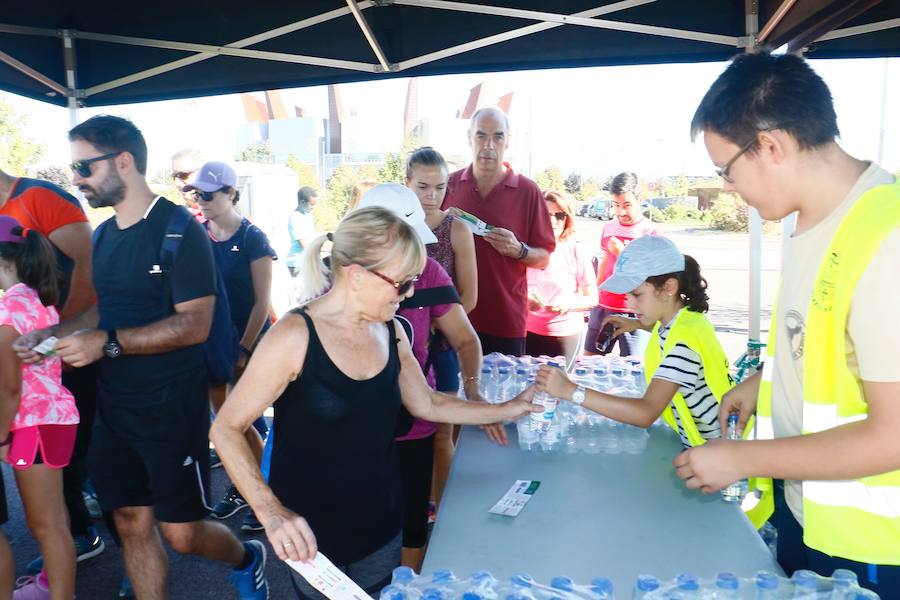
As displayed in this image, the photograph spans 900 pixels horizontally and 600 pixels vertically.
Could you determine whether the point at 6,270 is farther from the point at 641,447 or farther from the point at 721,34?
the point at 721,34

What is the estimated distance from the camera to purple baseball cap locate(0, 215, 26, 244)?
2.38m

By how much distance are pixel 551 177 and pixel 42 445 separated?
29.7 meters

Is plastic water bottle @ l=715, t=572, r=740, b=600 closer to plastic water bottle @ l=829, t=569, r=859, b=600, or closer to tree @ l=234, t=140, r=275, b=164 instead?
plastic water bottle @ l=829, t=569, r=859, b=600

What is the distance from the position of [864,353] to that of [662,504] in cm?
77

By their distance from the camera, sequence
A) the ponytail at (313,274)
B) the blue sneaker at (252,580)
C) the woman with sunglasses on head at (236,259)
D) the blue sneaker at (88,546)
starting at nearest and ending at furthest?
the ponytail at (313,274), the blue sneaker at (252,580), the blue sneaker at (88,546), the woman with sunglasses on head at (236,259)

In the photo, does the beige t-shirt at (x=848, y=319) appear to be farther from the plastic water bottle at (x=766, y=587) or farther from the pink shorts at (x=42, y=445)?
the pink shorts at (x=42, y=445)

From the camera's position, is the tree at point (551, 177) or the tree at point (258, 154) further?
the tree at point (258, 154)

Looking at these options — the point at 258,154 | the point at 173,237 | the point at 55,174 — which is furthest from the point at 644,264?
the point at 258,154

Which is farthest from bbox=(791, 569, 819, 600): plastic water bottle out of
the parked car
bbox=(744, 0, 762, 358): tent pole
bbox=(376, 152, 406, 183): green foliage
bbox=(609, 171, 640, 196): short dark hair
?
the parked car

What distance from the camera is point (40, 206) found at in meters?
2.74

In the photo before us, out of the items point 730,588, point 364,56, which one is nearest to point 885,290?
point 730,588

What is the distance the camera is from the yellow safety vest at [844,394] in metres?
1.05

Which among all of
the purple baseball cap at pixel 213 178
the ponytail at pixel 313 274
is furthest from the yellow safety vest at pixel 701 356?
the purple baseball cap at pixel 213 178

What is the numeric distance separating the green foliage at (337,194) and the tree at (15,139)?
8.64 m
